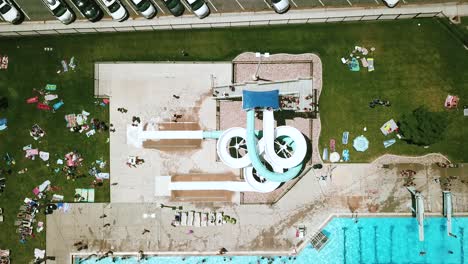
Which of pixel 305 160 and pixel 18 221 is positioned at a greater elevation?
pixel 305 160

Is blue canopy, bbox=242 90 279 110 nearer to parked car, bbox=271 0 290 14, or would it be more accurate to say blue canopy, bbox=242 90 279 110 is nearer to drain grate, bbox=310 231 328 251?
parked car, bbox=271 0 290 14

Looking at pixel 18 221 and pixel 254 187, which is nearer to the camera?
pixel 254 187

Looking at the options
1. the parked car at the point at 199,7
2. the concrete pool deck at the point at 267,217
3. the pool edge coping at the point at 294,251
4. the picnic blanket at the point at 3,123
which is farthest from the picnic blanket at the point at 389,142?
the picnic blanket at the point at 3,123

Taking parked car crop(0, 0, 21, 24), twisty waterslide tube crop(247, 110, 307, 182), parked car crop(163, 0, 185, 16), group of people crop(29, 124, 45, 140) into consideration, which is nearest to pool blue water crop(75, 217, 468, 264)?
twisty waterslide tube crop(247, 110, 307, 182)

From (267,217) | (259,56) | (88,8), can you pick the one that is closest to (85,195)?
(267,217)

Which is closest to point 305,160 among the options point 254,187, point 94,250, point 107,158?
point 254,187

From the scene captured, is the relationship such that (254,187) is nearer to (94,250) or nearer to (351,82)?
(351,82)
